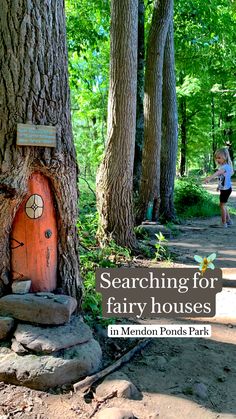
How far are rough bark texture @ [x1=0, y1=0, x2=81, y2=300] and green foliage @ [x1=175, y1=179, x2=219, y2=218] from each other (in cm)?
765

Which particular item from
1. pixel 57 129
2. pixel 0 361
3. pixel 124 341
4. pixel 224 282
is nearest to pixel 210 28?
pixel 224 282

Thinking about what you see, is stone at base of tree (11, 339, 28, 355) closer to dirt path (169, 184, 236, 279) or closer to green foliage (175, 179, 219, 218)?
dirt path (169, 184, 236, 279)

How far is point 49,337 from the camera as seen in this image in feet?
9.20

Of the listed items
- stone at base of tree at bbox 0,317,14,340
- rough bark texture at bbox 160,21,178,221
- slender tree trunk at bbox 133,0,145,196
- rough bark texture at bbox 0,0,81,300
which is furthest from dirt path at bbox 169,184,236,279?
stone at base of tree at bbox 0,317,14,340

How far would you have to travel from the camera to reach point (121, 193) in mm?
5996

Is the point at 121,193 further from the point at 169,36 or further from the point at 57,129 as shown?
the point at 169,36

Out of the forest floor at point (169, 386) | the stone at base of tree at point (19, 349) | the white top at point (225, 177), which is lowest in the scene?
the forest floor at point (169, 386)

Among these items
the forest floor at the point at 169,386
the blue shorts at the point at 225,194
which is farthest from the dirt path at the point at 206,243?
the forest floor at the point at 169,386

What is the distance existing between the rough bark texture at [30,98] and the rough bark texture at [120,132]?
269 cm

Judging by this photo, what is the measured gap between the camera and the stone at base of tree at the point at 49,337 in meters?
2.74

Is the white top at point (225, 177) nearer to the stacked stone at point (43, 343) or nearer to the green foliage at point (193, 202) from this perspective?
the green foliage at point (193, 202)

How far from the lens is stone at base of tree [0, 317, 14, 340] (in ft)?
9.41

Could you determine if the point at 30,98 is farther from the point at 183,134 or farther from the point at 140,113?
the point at 183,134

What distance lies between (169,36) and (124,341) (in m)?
8.18
